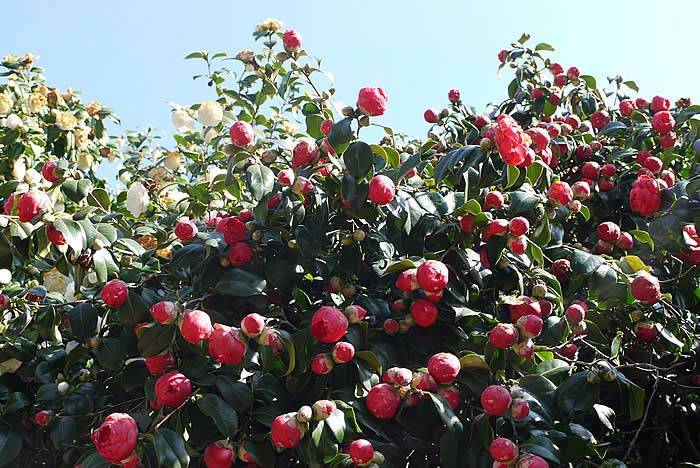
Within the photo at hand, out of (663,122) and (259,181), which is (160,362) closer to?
(259,181)

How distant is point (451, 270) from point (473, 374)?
28 cm

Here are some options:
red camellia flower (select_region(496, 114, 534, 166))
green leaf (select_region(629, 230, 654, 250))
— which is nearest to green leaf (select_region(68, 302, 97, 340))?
red camellia flower (select_region(496, 114, 534, 166))

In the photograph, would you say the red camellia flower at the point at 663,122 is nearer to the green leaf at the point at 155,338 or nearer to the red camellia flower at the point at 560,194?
the red camellia flower at the point at 560,194

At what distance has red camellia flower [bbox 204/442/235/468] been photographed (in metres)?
1.34

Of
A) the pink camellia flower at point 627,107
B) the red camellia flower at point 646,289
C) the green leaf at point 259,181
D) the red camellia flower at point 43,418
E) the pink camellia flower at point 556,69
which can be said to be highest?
the pink camellia flower at point 556,69

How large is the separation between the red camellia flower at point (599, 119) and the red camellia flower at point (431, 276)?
1.79 metres

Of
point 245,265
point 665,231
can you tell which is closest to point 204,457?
point 245,265

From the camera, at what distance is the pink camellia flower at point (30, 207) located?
1504 mm

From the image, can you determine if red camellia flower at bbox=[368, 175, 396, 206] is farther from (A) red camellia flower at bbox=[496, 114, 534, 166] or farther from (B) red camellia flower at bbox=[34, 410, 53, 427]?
(B) red camellia flower at bbox=[34, 410, 53, 427]

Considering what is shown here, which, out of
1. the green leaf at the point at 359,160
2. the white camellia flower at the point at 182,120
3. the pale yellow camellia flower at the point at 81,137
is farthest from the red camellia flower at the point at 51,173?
the pale yellow camellia flower at the point at 81,137

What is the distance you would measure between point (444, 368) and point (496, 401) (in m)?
0.11

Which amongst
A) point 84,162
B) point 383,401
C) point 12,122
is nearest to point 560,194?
point 383,401

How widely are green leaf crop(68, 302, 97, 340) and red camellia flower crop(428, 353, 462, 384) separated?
2.64 feet

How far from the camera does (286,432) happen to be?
4.14ft
